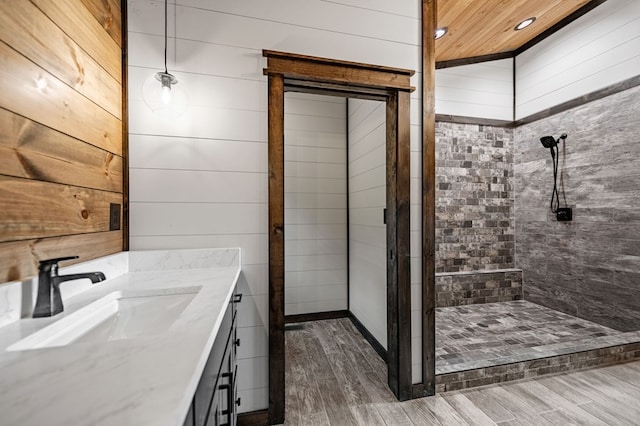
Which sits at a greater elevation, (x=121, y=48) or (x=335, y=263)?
(x=121, y=48)

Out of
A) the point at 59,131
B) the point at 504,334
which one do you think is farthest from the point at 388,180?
the point at 504,334

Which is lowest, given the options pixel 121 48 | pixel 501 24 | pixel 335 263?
pixel 335 263

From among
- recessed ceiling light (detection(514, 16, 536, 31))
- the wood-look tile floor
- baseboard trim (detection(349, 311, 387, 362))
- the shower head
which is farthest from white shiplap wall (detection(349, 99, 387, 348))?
the shower head

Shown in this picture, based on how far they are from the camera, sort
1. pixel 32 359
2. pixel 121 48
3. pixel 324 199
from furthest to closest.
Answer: pixel 324 199, pixel 121 48, pixel 32 359

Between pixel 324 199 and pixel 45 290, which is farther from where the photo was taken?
pixel 324 199

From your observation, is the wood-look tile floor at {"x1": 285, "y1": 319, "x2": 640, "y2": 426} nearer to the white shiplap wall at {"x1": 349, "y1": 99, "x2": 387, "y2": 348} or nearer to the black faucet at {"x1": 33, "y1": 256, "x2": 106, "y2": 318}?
the white shiplap wall at {"x1": 349, "y1": 99, "x2": 387, "y2": 348}

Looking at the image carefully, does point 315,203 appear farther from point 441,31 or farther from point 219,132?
point 441,31

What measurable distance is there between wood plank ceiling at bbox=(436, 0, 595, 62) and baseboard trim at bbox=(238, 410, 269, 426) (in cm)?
336

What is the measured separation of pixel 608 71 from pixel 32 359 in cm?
427

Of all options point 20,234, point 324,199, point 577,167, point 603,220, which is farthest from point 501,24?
point 20,234

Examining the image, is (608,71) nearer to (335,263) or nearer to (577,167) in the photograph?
(577,167)

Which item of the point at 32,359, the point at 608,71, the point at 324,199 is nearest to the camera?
the point at 32,359

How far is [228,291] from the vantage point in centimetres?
110

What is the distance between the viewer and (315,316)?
10.5 feet
